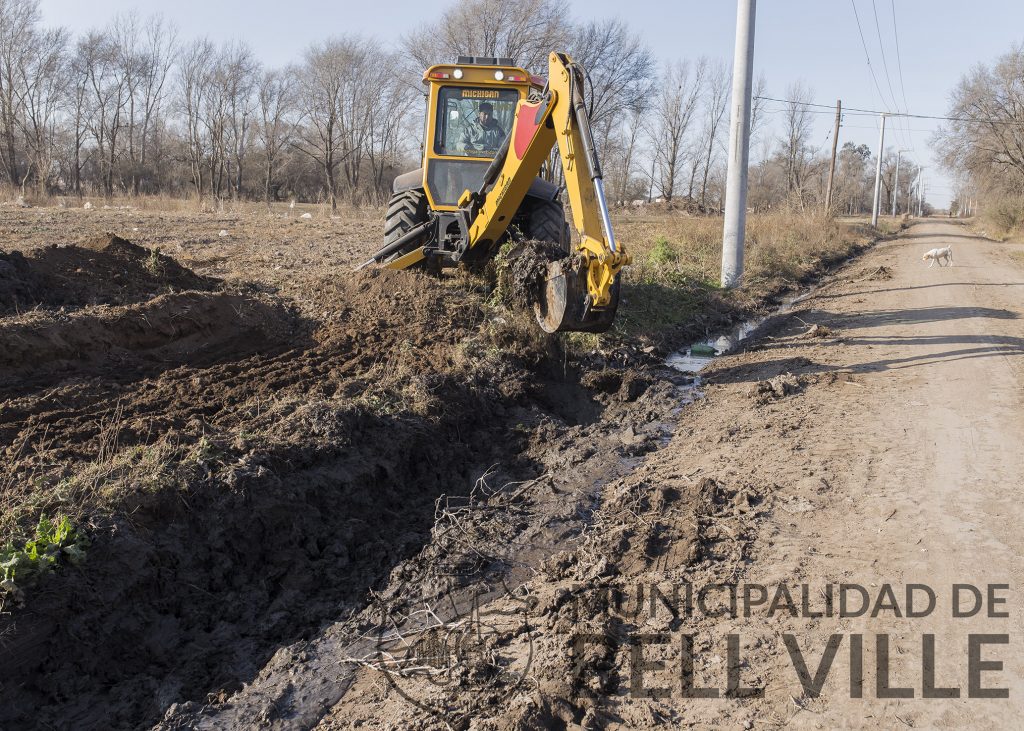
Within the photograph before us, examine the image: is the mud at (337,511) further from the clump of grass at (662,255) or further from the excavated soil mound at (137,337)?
the clump of grass at (662,255)

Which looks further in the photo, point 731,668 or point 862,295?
point 862,295

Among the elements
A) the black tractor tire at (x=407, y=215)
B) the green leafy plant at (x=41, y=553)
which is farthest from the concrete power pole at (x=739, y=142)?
the green leafy plant at (x=41, y=553)

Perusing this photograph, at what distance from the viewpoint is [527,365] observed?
26.5ft

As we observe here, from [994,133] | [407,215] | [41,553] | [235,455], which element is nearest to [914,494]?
[235,455]

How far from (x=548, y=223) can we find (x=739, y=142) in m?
6.31

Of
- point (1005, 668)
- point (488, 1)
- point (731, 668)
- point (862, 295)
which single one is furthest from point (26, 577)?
point (488, 1)

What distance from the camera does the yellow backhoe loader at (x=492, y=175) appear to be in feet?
23.5

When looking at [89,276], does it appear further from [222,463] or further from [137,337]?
[222,463]

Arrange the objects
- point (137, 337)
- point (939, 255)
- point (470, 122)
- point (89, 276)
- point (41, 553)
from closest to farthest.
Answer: point (41, 553), point (137, 337), point (89, 276), point (470, 122), point (939, 255)

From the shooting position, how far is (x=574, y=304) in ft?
22.5

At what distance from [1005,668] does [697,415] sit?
412 cm

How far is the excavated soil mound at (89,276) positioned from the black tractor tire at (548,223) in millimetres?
4411

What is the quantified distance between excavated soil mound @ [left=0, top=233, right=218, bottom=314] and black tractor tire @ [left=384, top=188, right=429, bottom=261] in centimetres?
258

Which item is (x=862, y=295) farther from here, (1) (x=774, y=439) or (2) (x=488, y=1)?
(2) (x=488, y=1)
